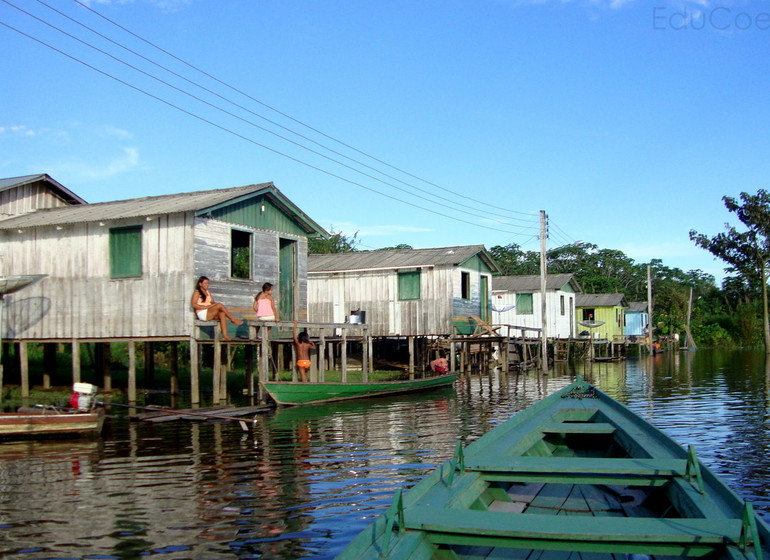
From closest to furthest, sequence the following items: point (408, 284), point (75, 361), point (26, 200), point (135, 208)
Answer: point (75, 361) → point (135, 208) → point (26, 200) → point (408, 284)

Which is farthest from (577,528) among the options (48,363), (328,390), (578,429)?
(48,363)

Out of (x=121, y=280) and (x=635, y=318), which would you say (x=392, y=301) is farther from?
(x=635, y=318)

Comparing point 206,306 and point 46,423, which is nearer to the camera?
point 46,423

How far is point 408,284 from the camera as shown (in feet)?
103

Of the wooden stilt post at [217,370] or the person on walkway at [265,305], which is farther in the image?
the person on walkway at [265,305]

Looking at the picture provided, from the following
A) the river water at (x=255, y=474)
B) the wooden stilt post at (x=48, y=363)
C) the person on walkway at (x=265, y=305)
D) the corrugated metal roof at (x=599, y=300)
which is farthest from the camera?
the corrugated metal roof at (x=599, y=300)

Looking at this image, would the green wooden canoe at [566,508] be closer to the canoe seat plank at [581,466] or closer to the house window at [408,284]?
the canoe seat plank at [581,466]

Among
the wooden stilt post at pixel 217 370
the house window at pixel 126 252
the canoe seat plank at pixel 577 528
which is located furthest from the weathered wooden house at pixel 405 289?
the canoe seat plank at pixel 577 528

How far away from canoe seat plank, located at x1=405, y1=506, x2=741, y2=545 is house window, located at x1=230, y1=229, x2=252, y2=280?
634 inches

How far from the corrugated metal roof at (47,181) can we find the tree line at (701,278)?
15199mm

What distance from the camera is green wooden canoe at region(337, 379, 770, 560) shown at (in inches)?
154

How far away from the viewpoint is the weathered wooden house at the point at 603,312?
5403cm

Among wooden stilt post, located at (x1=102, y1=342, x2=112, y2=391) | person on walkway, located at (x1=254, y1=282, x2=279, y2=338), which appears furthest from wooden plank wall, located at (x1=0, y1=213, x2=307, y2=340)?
wooden stilt post, located at (x1=102, y1=342, x2=112, y2=391)

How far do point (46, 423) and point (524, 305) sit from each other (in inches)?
1351
